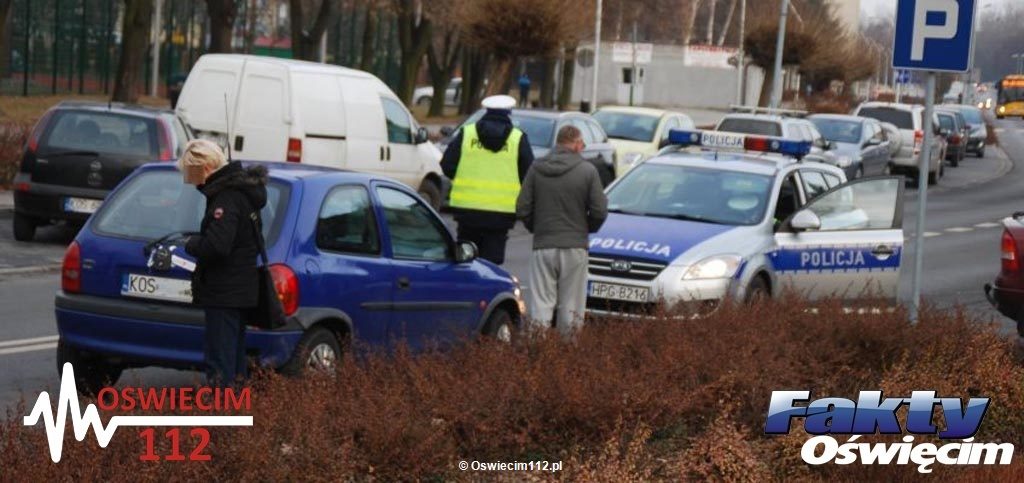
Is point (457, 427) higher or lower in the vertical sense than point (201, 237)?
lower

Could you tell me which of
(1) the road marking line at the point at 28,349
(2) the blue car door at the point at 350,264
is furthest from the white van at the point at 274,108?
(2) the blue car door at the point at 350,264

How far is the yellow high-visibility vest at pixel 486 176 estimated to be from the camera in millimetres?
13617

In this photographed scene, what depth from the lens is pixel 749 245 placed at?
46.4 feet

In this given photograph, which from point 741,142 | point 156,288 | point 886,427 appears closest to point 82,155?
point 741,142

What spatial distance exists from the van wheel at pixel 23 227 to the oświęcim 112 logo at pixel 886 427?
12503mm

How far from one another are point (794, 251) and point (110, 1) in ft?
130

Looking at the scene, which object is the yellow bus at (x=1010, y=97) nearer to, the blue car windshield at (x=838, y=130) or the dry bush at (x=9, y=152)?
the blue car windshield at (x=838, y=130)

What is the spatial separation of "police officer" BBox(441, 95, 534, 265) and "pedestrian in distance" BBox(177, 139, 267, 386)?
4775mm

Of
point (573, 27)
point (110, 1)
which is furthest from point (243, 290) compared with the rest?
point (110, 1)

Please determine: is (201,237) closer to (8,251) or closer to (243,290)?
(243,290)

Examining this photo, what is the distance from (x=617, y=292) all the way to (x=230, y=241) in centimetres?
543

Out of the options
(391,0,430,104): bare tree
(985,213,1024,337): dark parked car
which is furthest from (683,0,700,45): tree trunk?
(985,213,1024,337): dark parked car

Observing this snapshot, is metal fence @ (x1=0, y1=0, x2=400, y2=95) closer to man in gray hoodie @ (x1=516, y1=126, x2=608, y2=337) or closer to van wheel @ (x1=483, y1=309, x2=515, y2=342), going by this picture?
man in gray hoodie @ (x1=516, y1=126, x2=608, y2=337)

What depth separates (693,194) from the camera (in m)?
15.2
